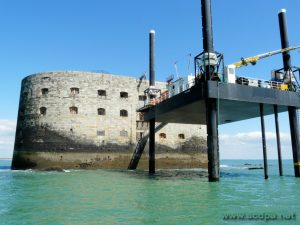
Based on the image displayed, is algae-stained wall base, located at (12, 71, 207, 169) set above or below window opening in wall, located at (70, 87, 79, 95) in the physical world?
below

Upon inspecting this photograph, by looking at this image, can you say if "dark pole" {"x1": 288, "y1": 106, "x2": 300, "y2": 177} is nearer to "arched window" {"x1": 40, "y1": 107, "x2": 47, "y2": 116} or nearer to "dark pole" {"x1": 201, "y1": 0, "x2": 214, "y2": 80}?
"dark pole" {"x1": 201, "y1": 0, "x2": 214, "y2": 80}

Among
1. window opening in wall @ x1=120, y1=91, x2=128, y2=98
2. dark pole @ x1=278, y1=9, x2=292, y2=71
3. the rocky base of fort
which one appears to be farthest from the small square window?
dark pole @ x1=278, y1=9, x2=292, y2=71

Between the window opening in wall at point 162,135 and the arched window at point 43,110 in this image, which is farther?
the window opening in wall at point 162,135

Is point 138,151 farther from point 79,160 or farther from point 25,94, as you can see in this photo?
point 25,94

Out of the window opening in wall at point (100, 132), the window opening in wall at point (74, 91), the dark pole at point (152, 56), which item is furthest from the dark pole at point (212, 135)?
the window opening in wall at point (74, 91)

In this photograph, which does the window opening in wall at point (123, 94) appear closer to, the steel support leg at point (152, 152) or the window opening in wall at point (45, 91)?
the window opening in wall at point (45, 91)

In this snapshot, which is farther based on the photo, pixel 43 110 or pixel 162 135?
pixel 162 135

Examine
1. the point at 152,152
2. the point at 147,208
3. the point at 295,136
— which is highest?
the point at 295,136

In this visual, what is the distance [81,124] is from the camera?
37.8 meters

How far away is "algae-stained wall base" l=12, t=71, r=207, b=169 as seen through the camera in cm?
3669

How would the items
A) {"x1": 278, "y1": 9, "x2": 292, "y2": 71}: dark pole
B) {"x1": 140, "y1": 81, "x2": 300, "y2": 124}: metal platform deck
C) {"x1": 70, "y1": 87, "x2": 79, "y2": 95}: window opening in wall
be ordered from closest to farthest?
{"x1": 140, "y1": 81, "x2": 300, "y2": 124}: metal platform deck → {"x1": 278, "y1": 9, "x2": 292, "y2": 71}: dark pole → {"x1": 70, "y1": 87, "x2": 79, "y2": 95}: window opening in wall

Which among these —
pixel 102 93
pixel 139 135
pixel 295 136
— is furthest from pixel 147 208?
pixel 102 93

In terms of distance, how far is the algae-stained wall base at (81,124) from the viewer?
36.7 m

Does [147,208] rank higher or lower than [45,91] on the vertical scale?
lower
